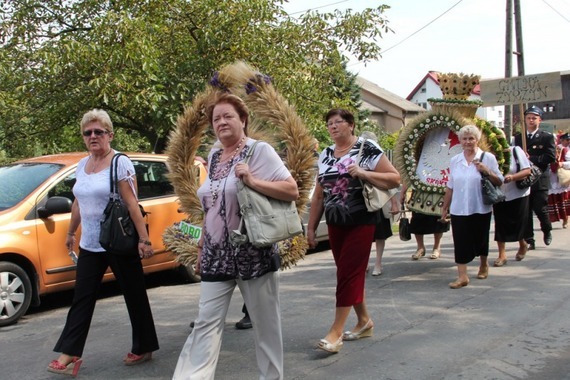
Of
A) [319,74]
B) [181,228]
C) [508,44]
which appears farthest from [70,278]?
[508,44]

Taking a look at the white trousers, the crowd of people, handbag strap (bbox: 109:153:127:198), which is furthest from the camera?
handbag strap (bbox: 109:153:127:198)

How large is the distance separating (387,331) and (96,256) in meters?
2.49

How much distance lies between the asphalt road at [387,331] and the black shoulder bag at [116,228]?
2.99ft

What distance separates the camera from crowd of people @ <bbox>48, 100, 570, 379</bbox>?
148 inches

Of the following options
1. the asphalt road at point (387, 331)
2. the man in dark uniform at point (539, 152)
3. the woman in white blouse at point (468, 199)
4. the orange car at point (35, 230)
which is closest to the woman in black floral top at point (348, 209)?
the asphalt road at point (387, 331)

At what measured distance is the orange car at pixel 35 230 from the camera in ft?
20.0

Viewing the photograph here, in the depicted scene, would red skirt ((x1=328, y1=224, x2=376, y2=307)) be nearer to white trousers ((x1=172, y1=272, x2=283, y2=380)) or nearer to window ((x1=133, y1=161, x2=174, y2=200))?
white trousers ((x1=172, y1=272, x2=283, y2=380))

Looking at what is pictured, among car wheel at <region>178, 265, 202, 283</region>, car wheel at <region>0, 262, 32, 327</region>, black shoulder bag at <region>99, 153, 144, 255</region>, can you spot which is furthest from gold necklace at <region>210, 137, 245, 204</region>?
car wheel at <region>178, 265, 202, 283</region>

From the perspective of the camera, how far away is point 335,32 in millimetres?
11969

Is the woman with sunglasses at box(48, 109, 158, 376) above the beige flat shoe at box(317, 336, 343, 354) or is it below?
above

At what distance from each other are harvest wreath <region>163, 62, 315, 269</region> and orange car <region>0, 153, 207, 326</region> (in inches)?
55.6

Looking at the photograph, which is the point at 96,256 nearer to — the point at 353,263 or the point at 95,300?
the point at 95,300

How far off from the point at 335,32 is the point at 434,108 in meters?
3.99

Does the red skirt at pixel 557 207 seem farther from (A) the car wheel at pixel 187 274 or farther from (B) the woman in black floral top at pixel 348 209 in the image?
(B) the woman in black floral top at pixel 348 209
